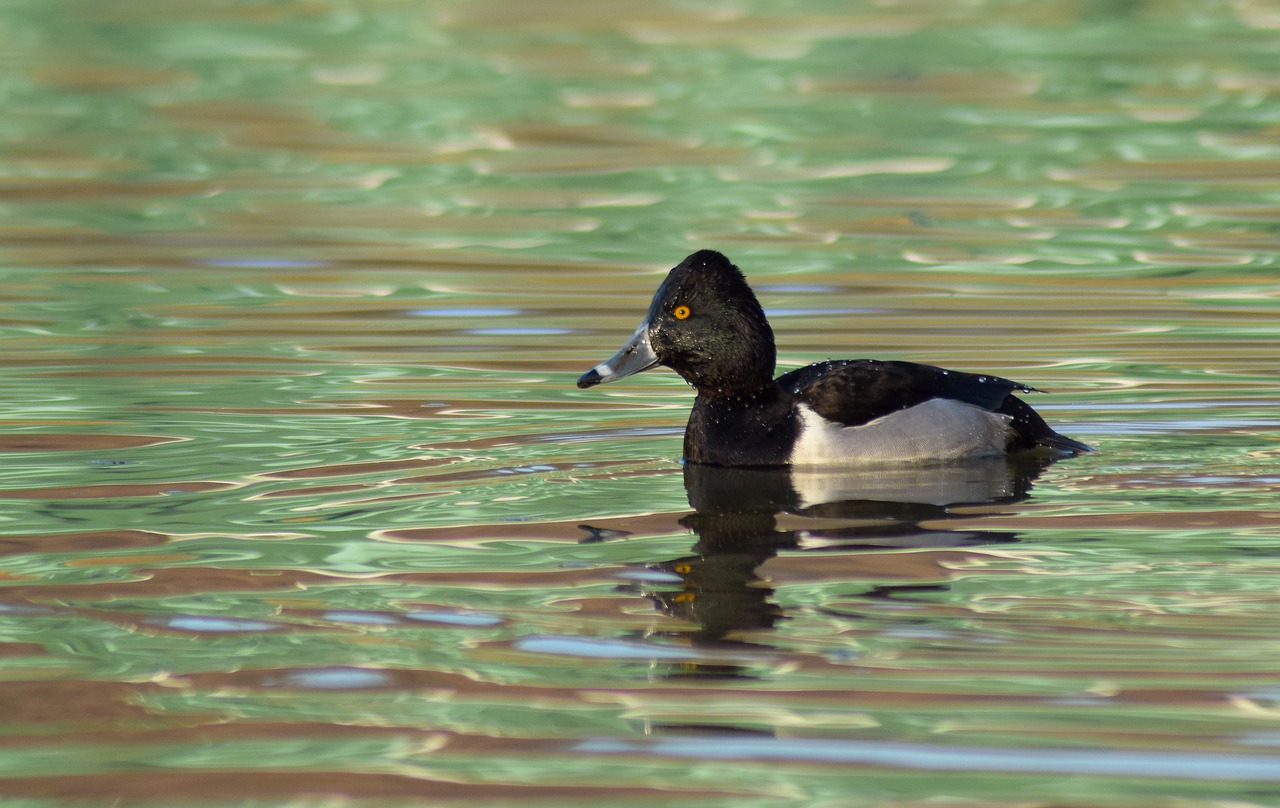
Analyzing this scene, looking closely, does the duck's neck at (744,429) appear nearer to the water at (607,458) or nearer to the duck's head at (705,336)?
the duck's head at (705,336)

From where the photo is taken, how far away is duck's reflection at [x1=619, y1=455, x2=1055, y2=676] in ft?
21.1

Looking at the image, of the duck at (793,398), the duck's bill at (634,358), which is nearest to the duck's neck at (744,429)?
the duck at (793,398)

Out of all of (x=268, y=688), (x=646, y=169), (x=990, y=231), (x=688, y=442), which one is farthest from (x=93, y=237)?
(x=268, y=688)

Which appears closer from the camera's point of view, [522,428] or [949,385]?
[949,385]

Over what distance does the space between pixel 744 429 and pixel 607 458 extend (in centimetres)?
59

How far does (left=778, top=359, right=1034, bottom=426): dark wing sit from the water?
12.1 inches

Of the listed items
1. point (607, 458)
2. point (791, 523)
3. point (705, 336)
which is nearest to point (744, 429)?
point (705, 336)

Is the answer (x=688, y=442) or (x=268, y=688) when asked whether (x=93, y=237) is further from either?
(x=268, y=688)

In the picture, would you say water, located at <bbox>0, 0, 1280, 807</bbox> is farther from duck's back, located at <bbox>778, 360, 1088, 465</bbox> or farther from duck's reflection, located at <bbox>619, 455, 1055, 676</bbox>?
duck's back, located at <bbox>778, 360, 1088, 465</bbox>

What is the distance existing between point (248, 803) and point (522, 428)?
15.0ft

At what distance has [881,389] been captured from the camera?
340 inches

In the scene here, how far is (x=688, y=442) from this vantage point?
8789 millimetres

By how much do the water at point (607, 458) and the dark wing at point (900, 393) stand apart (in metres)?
0.29

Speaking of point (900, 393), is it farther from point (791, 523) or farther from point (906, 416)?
point (791, 523)
